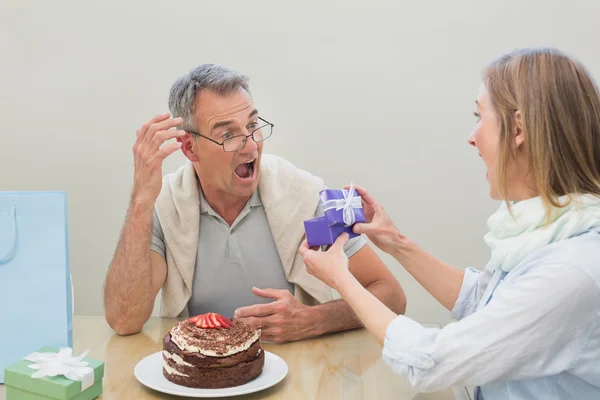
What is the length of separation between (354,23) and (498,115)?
165 centimetres

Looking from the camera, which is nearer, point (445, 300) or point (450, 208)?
point (445, 300)

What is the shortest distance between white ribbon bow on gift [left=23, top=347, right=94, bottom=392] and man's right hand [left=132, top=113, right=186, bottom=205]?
27.5 inches

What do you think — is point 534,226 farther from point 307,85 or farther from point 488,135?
point 307,85

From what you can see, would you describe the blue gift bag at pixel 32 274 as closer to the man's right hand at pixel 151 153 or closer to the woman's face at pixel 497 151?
the man's right hand at pixel 151 153

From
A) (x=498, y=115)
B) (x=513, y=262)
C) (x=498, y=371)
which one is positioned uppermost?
(x=498, y=115)

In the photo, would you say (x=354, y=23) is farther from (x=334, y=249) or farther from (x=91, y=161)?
(x=334, y=249)

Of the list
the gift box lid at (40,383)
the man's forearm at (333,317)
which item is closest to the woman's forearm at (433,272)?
the man's forearm at (333,317)

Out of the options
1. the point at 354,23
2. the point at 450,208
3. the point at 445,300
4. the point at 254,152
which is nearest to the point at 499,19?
the point at 354,23

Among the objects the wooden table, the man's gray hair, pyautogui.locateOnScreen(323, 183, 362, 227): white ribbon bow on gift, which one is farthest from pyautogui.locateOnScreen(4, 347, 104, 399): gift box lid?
the man's gray hair

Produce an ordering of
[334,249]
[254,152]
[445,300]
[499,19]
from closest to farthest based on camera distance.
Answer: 1. [334,249]
2. [445,300]
3. [254,152]
4. [499,19]

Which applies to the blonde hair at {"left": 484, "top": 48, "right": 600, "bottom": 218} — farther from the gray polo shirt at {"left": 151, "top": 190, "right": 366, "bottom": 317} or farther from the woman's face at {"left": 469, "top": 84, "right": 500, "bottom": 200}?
the gray polo shirt at {"left": 151, "top": 190, "right": 366, "bottom": 317}

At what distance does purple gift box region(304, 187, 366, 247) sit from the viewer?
1.60m

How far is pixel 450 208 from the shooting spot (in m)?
2.94

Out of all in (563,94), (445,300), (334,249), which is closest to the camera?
(563,94)
